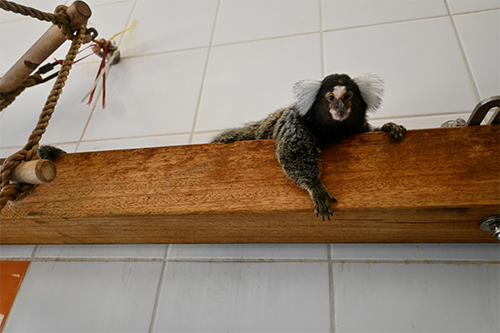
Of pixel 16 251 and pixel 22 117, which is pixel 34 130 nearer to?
pixel 16 251

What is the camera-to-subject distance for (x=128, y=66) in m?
1.81

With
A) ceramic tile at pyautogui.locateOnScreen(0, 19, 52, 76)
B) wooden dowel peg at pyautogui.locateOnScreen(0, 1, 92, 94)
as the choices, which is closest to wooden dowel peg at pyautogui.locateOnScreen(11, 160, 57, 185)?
wooden dowel peg at pyautogui.locateOnScreen(0, 1, 92, 94)

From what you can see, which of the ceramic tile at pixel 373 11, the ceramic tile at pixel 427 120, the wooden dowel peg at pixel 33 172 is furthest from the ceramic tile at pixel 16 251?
the ceramic tile at pixel 373 11

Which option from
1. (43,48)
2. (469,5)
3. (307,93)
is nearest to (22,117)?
(43,48)

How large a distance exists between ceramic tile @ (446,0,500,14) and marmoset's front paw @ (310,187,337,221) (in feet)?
3.90

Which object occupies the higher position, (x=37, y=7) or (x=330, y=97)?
(x=37, y=7)

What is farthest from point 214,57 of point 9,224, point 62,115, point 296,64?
point 9,224

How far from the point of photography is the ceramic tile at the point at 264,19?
165 cm

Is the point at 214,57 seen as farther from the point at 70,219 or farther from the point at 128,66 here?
the point at 70,219

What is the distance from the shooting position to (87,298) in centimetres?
118

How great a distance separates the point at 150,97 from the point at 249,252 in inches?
38.1

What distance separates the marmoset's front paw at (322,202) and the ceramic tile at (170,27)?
122 cm

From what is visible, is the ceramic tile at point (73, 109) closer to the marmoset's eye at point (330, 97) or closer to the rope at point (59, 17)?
the rope at point (59, 17)

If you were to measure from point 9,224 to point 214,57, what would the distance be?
1151 millimetres
